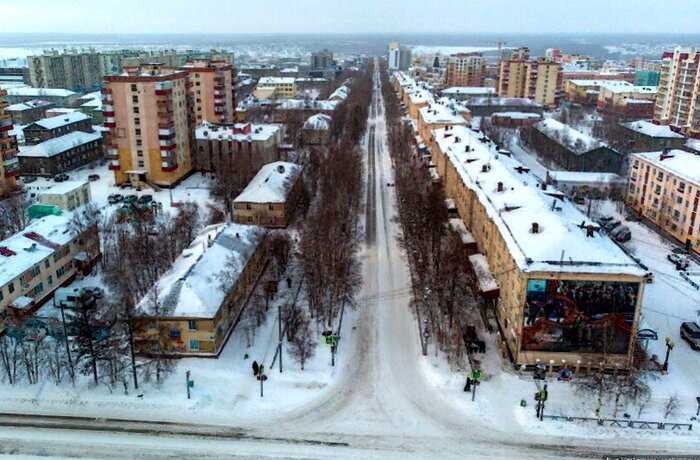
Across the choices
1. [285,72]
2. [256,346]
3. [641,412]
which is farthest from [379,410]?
[285,72]

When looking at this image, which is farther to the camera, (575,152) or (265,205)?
(575,152)

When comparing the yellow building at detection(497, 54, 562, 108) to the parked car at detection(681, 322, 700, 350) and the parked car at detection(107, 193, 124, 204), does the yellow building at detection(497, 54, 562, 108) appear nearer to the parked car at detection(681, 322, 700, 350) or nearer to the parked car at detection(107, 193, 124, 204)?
the parked car at detection(107, 193, 124, 204)

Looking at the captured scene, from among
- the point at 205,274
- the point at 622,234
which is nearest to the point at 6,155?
the point at 205,274

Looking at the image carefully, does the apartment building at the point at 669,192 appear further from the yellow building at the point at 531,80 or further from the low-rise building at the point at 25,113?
the low-rise building at the point at 25,113

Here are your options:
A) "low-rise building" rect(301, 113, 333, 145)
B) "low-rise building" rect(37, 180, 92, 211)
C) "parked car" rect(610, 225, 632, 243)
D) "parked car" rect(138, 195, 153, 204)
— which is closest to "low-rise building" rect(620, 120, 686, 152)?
"parked car" rect(610, 225, 632, 243)

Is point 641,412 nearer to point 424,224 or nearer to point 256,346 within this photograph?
point 256,346

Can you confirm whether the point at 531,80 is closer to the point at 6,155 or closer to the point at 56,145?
the point at 56,145

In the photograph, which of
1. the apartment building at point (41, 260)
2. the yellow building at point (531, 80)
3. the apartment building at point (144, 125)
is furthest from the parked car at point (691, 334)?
the yellow building at point (531, 80)
